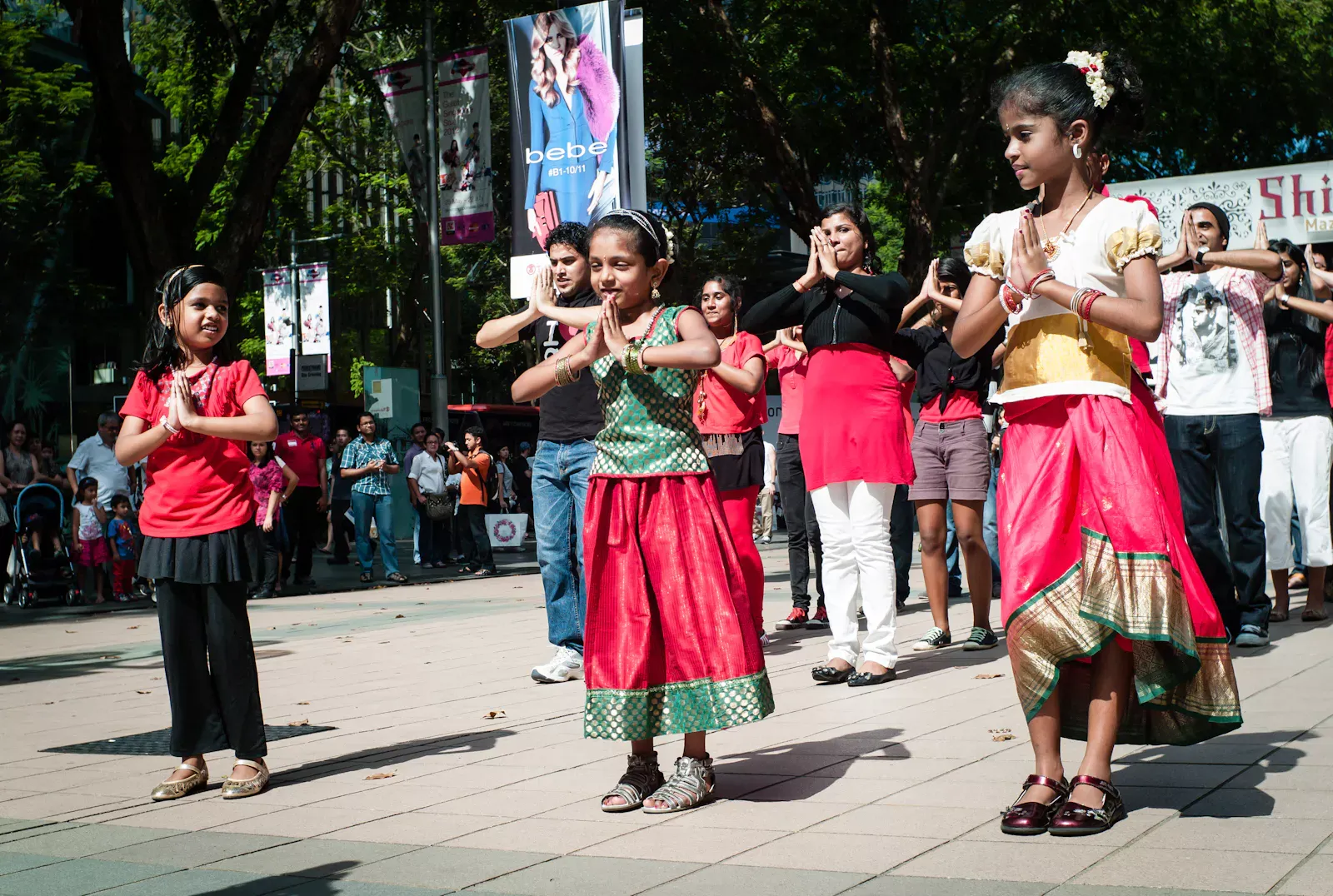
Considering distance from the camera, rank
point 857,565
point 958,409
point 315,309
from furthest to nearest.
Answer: point 315,309 → point 958,409 → point 857,565

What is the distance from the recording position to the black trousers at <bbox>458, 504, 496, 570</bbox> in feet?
60.0

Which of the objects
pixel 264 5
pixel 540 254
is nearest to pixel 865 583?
pixel 540 254

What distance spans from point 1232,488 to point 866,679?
7.85ft

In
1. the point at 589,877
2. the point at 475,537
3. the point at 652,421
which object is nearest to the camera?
the point at 589,877

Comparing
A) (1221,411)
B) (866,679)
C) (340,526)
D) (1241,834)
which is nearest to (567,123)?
(340,526)

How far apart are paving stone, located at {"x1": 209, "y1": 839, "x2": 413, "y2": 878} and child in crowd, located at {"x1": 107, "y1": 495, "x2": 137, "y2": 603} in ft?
40.0

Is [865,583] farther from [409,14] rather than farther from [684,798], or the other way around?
[409,14]

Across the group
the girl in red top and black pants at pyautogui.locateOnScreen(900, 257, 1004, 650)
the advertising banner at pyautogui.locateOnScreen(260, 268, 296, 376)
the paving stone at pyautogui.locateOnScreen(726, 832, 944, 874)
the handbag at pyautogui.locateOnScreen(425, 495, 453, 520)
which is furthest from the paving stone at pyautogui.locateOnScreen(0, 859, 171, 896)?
the advertising banner at pyautogui.locateOnScreen(260, 268, 296, 376)

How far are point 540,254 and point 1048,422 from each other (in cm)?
1190

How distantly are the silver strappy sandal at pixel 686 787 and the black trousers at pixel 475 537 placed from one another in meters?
13.6

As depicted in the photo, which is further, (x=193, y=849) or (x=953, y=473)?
(x=953, y=473)

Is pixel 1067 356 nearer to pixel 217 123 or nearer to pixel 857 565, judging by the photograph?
Result: pixel 857 565

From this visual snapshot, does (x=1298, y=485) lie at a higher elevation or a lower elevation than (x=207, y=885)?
higher

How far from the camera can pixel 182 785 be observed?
17.3 ft
